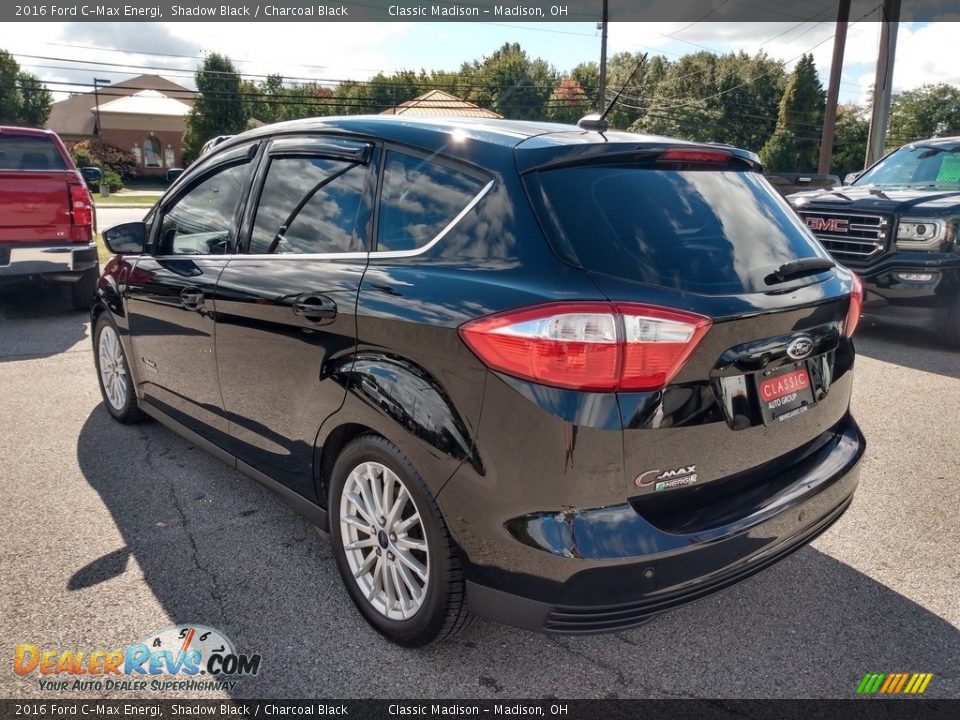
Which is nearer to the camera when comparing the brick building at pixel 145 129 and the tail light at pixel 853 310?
the tail light at pixel 853 310

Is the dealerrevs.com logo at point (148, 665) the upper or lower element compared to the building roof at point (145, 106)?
lower

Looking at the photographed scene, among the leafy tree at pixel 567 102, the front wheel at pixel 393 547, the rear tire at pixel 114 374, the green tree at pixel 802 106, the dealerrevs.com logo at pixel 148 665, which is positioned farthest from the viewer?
the leafy tree at pixel 567 102

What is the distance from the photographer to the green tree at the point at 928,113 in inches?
2430

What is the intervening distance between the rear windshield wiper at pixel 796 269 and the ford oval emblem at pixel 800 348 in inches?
8.2

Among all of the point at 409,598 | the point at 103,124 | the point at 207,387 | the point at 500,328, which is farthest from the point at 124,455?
the point at 103,124

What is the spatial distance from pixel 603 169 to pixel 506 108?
71.2 meters

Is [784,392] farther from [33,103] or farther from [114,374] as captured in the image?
[33,103]

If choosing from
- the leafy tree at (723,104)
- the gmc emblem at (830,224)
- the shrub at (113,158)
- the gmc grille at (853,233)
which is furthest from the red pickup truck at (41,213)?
the leafy tree at (723,104)

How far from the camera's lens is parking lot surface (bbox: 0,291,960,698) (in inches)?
97.2

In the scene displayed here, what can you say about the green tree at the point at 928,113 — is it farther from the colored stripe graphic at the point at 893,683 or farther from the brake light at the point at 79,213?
the colored stripe graphic at the point at 893,683

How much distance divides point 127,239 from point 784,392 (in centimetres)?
358

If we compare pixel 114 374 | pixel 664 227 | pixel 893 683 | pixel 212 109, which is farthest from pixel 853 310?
pixel 212 109

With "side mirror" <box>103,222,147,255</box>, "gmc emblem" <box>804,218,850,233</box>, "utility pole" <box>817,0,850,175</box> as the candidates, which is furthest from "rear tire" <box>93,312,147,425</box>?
"utility pole" <box>817,0,850,175</box>

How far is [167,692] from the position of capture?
2428mm
